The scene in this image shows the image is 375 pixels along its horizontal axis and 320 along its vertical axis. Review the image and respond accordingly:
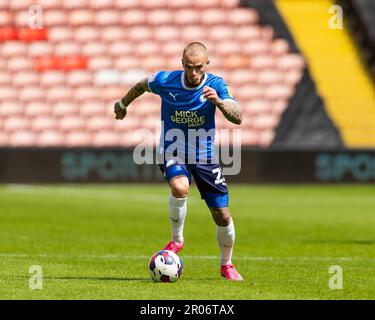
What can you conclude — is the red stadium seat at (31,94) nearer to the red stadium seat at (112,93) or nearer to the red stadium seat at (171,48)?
the red stadium seat at (112,93)

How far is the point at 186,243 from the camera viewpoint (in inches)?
537

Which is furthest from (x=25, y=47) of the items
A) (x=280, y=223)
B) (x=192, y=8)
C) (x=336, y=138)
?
(x=280, y=223)

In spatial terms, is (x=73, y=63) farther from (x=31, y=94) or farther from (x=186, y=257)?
(x=186, y=257)

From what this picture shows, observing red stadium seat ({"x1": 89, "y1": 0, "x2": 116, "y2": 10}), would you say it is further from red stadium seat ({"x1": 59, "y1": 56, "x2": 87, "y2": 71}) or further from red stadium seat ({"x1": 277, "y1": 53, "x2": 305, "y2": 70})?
red stadium seat ({"x1": 277, "y1": 53, "x2": 305, "y2": 70})

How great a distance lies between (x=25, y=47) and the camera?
29.7 m

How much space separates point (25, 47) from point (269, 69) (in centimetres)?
704

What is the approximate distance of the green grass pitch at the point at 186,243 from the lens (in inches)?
343

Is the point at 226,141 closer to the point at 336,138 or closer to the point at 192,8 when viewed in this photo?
the point at 336,138

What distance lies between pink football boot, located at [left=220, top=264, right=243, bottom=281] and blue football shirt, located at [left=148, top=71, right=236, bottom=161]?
3.37ft

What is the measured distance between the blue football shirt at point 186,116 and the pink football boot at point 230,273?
103 centimetres

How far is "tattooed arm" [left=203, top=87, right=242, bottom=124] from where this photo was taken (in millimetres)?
8961

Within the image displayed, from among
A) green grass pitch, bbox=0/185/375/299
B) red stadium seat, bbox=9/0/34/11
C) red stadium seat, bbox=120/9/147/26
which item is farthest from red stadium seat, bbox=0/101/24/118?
green grass pitch, bbox=0/185/375/299

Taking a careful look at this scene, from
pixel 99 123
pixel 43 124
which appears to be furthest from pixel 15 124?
pixel 99 123

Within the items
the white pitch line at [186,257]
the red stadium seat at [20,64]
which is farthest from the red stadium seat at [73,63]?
the white pitch line at [186,257]
